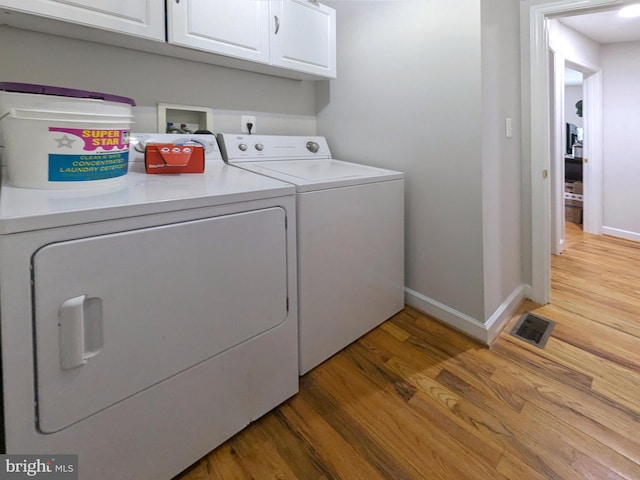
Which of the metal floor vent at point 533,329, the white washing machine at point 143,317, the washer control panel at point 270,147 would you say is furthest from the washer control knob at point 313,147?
the metal floor vent at point 533,329

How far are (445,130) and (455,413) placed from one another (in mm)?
1357

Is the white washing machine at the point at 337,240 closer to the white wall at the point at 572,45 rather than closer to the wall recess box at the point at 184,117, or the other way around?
the wall recess box at the point at 184,117

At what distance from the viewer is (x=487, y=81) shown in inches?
66.0

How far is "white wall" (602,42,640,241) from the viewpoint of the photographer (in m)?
3.61

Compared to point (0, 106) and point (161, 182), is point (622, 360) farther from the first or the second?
point (0, 106)

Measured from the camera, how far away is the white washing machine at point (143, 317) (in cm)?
76

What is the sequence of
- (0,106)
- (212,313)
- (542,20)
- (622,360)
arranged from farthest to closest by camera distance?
(542,20) < (622,360) < (212,313) < (0,106)

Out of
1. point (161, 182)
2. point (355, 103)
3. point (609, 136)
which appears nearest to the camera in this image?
point (161, 182)

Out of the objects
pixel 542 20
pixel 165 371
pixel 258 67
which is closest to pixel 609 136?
pixel 542 20

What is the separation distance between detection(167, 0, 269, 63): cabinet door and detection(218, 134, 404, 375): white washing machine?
440 millimetres

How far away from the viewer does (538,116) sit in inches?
79.7

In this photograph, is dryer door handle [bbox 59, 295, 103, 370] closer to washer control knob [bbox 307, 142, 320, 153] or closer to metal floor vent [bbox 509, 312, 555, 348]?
washer control knob [bbox 307, 142, 320, 153]

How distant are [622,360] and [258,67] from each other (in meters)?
2.45

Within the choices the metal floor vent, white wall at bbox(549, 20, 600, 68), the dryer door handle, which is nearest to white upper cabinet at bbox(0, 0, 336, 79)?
the dryer door handle
